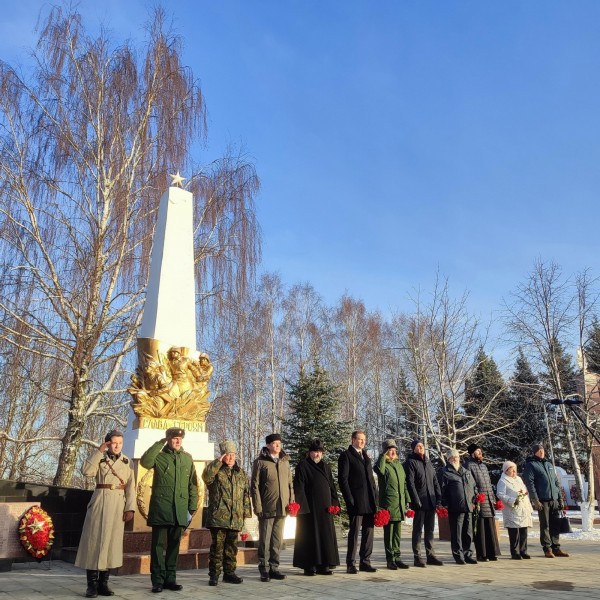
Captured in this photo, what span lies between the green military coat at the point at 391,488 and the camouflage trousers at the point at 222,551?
2065mm

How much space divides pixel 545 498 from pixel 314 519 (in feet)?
14.5

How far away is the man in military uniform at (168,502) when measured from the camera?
20.7 ft

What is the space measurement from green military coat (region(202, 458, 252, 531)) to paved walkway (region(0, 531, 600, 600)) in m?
0.68

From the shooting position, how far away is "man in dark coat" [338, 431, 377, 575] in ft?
24.6

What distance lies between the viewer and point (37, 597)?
19.5 feet

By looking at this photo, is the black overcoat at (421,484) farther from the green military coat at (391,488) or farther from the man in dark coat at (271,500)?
the man in dark coat at (271,500)

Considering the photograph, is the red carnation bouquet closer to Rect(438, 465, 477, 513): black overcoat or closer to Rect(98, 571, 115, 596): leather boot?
Rect(438, 465, 477, 513): black overcoat

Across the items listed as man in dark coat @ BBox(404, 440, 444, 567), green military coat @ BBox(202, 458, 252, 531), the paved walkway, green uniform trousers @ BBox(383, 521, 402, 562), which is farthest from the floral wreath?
man in dark coat @ BBox(404, 440, 444, 567)

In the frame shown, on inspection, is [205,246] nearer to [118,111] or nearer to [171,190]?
[118,111]

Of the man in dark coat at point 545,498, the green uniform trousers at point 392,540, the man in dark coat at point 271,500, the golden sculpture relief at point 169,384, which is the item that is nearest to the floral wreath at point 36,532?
the golden sculpture relief at point 169,384

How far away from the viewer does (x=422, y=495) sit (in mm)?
8359

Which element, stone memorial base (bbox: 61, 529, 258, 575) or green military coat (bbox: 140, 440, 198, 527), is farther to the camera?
stone memorial base (bbox: 61, 529, 258, 575)

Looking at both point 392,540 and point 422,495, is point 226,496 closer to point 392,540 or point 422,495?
point 392,540

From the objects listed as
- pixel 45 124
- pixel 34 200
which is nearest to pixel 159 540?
pixel 34 200
